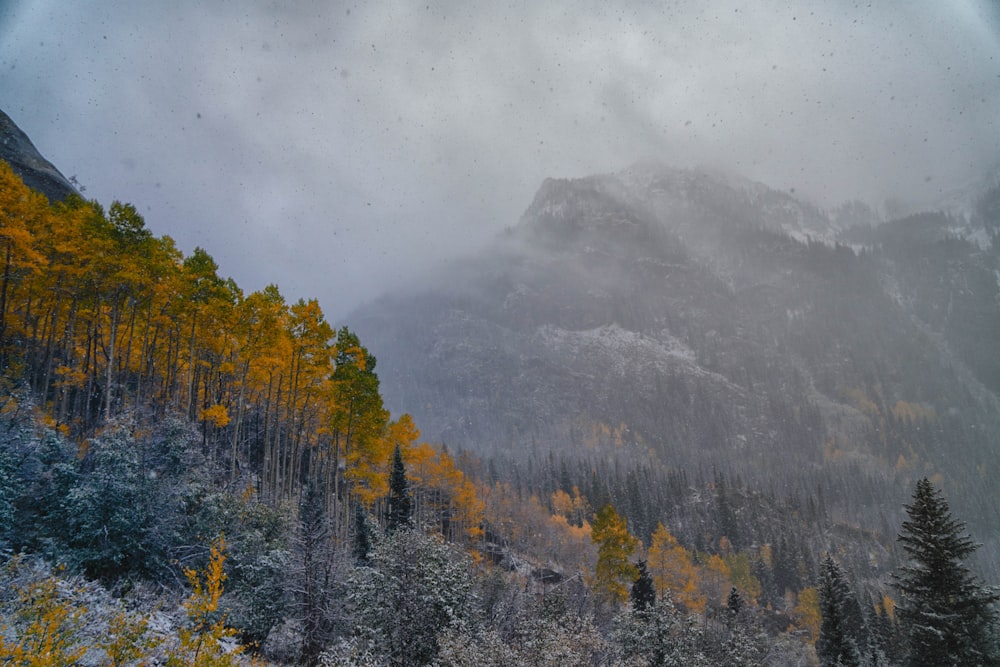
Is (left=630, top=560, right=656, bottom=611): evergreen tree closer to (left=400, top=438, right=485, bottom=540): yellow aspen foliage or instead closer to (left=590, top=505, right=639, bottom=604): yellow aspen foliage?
(left=590, top=505, right=639, bottom=604): yellow aspen foliage

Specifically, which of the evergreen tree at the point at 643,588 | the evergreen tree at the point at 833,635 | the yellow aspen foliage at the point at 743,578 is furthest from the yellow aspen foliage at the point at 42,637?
the yellow aspen foliage at the point at 743,578

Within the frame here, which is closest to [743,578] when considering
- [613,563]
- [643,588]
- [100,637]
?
[613,563]

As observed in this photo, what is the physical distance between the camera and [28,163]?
40250mm

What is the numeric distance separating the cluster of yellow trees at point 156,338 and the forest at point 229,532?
140 millimetres

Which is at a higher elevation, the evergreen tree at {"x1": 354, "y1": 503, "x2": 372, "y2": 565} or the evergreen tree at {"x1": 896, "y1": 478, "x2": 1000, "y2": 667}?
the evergreen tree at {"x1": 354, "y1": 503, "x2": 372, "y2": 565}

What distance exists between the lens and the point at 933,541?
60.1ft

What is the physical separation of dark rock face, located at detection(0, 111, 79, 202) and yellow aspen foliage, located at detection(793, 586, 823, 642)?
10226cm

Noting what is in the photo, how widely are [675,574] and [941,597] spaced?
5271 cm

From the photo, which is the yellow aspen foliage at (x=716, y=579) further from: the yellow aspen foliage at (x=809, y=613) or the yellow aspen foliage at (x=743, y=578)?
the yellow aspen foliage at (x=809, y=613)

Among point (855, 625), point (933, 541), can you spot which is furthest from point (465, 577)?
point (855, 625)

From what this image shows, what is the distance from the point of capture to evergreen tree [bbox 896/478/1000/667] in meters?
16.8

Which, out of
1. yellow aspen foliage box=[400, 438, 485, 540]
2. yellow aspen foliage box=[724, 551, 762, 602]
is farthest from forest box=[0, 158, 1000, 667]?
yellow aspen foliage box=[724, 551, 762, 602]

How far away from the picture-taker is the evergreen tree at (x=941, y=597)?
55.3 feet

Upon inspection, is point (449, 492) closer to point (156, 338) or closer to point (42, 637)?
point (156, 338)
